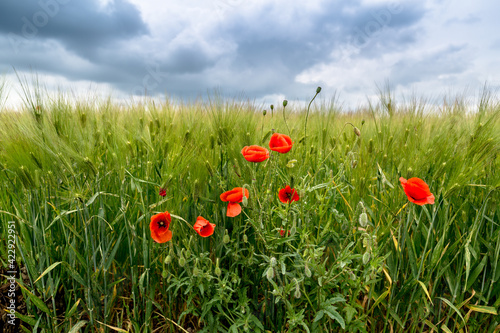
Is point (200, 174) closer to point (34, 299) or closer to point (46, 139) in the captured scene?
point (46, 139)

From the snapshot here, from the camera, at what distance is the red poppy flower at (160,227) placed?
118cm

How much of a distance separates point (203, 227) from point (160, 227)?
15 centimetres

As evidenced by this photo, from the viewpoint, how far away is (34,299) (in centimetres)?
136

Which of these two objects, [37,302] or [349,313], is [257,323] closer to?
[349,313]

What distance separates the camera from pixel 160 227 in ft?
3.98

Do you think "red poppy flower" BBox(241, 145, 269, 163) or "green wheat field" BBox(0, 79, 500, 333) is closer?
"red poppy flower" BBox(241, 145, 269, 163)

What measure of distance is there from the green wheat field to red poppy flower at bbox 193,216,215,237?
0.06 m

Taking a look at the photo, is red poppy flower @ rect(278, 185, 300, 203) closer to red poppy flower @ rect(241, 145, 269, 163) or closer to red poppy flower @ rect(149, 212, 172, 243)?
A: red poppy flower @ rect(241, 145, 269, 163)

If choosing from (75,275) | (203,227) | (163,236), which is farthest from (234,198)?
(75,275)

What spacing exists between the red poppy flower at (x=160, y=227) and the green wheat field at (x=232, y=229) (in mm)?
52

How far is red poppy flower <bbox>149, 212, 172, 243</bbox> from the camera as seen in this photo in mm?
1181

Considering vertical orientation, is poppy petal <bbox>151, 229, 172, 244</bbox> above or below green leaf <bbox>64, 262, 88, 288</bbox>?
above

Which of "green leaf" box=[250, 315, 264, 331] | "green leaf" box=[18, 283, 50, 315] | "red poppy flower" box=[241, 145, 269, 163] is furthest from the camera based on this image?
"green leaf" box=[18, 283, 50, 315]

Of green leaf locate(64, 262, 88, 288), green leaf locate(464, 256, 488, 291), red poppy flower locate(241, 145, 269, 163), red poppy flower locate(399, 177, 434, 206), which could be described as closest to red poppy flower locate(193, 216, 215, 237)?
red poppy flower locate(241, 145, 269, 163)
